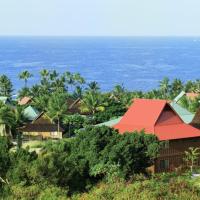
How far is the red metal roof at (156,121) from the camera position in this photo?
5106 centimetres

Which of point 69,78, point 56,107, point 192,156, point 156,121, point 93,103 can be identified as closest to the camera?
point 192,156

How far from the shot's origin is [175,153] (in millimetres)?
51219

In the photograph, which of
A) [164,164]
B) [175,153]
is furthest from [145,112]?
[164,164]

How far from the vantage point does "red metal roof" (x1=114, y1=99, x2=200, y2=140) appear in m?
51.1

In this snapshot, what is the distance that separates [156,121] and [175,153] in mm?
3465

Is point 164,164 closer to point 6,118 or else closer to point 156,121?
point 156,121

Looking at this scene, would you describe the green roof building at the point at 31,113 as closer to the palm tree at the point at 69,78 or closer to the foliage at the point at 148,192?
the palm tree at the point at 69,78

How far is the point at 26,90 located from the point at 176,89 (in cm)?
2963

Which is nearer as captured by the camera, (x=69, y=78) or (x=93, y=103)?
(x=93, y=103)

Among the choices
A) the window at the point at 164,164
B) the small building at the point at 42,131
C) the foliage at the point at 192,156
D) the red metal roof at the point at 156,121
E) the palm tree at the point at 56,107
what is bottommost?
the small building at the point at 42,131

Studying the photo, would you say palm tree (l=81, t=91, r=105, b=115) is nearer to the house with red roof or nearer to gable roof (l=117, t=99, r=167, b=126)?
gable roof (l=117, t=99, r=167, b=126)

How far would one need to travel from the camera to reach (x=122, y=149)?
40.1 m

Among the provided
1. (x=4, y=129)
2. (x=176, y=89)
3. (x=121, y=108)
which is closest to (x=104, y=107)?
(x=121, y=108)

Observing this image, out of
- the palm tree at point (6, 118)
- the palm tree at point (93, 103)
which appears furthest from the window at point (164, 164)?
the palm tree at point (93, 103)
